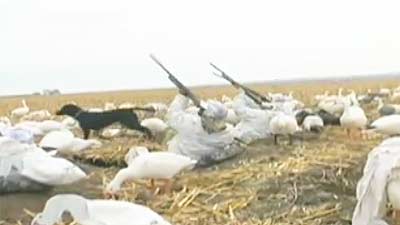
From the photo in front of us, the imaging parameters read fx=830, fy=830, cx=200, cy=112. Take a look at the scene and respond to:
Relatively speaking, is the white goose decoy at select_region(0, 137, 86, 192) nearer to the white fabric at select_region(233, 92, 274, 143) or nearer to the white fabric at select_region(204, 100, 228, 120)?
the white fabric at select_region(204, 100, 228, 120)

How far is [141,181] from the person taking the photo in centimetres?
479

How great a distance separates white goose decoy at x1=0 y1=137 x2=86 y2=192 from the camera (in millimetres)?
4332

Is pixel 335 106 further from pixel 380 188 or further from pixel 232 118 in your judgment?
pixel 380 188

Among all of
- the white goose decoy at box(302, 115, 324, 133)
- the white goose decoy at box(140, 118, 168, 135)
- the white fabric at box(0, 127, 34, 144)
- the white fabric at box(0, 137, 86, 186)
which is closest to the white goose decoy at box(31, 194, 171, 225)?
the white fabric at box(0, 137, 86, 186)

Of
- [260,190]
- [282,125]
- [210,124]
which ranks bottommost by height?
[260,190]

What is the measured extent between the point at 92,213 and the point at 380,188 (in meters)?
1.21

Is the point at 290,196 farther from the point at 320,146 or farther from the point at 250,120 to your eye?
the point at 250,120

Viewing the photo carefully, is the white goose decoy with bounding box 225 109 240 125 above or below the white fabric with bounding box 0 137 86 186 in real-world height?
below

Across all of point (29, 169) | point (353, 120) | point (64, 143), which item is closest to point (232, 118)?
point (353, 120)

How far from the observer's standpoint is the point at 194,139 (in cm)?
577

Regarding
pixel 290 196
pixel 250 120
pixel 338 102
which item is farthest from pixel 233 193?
pixel 338 102

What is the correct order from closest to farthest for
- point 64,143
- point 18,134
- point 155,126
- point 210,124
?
1. point 18,134
2. point 210,124
3. point 64,143
4. point 155,126

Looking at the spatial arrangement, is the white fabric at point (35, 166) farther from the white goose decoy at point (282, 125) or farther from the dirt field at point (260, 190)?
the white goose decoy at point (282, 125)

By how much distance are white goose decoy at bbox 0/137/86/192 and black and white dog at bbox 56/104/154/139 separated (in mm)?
2831
